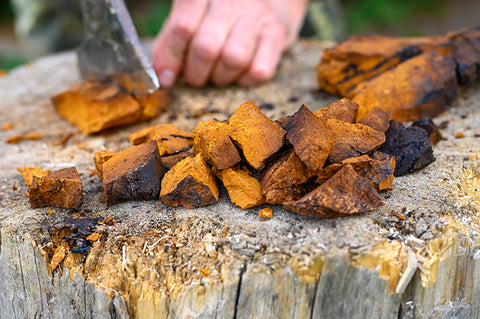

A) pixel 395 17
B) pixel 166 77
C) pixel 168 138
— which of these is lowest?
pixel 395 17

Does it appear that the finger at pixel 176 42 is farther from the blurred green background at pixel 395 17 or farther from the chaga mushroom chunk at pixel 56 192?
the blurred green background at pixel 395 17

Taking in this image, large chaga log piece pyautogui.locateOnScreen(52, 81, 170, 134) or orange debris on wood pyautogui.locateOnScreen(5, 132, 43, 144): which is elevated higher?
large chaga log piece pyautogui.locateOnScreen(52, 81, 170, 134)

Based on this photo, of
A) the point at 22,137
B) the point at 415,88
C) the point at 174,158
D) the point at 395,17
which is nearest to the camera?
the point at 174,158

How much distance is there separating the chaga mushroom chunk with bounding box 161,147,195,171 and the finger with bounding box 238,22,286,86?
35.4 inches

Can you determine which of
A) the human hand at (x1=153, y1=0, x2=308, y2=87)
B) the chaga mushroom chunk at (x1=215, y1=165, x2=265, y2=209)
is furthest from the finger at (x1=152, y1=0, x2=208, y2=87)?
the chaga mushroom chunk at (x1=215, y1=165, x2=265, y2=209)

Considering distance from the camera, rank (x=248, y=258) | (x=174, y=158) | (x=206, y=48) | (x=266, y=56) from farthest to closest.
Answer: (x=266, y=56)
(x=206, y=48)
(x=174, y=158)
(x=248, y=258)

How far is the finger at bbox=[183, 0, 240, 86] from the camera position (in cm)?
207

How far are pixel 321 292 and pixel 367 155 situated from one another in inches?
16.5

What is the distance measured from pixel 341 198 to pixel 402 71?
87cm

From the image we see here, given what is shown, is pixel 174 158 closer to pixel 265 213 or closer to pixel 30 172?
pixel 265 213

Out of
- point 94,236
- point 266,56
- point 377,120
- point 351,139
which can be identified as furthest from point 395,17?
point 94,236

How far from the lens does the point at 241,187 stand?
3.90 feet

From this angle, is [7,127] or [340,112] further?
[7,127]

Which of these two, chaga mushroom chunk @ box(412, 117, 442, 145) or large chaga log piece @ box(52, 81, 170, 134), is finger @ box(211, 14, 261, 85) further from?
chaga mushroom chunk @ box(412, 117, 442, 145)
